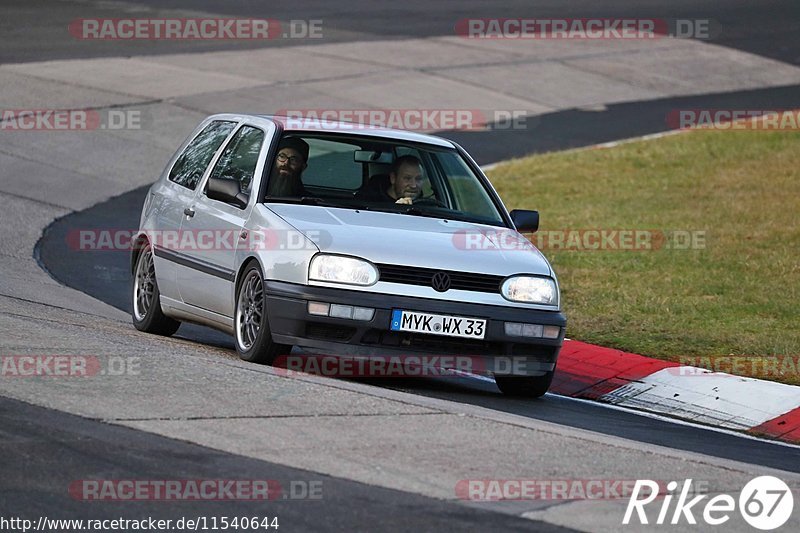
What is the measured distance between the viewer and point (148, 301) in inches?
445

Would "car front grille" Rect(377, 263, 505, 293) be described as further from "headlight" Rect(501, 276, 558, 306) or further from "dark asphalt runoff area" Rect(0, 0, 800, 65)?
"dark asphalt runoff area" Rect(0, 0, 800, 65)

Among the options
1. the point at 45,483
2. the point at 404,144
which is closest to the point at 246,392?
the point at 45,483

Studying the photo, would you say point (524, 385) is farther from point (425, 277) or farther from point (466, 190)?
point (466, 190)

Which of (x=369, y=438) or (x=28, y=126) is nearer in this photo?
(x=369, y=438)

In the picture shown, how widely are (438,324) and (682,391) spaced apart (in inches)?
101

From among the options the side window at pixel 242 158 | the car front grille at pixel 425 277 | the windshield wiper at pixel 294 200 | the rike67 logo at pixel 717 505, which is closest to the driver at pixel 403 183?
the windshield wiper at pixel 294 200

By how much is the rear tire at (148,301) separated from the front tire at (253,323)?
1.46 m

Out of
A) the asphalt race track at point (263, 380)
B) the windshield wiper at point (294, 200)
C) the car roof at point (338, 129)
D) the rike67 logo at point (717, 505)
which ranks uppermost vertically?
the car roof at point (338, 129)

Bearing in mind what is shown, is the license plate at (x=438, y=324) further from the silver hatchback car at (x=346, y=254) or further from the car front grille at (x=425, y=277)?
the car front grille at (x=425, y=277)

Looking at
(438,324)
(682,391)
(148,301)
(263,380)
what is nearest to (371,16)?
(148,301)

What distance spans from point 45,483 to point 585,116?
2067cm

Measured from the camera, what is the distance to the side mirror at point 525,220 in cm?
1051

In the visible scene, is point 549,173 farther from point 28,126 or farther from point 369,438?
point 369,438

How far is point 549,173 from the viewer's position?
21266 millimetres
